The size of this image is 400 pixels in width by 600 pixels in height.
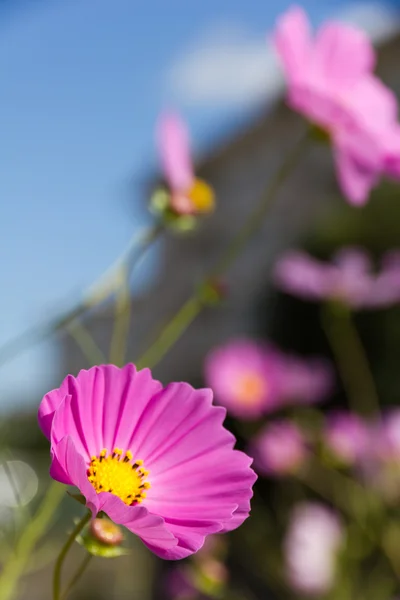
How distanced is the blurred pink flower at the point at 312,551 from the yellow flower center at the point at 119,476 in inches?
40.8

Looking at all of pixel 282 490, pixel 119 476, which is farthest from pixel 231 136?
pixel 119 476

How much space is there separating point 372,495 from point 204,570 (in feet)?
1.03

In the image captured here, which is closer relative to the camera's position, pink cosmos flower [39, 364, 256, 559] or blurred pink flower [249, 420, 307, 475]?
pink cosmos flower [39, 364, 256, 559]

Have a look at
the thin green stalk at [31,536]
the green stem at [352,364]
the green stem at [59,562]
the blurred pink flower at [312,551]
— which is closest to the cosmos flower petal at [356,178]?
the thin green stalk at [31,536]

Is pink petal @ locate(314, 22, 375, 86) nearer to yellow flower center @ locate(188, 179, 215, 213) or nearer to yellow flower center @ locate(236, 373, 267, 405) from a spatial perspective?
→ yellow flower center @ locate(188, 179, 215, 213)

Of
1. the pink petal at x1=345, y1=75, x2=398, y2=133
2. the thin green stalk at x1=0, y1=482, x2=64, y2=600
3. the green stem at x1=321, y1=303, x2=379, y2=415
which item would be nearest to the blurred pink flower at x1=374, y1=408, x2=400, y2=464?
the pink petal at x1=345, y1=75, x2=398, y2=133

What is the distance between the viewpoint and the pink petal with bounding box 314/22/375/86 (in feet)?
1.90

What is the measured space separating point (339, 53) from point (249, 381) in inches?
30.3

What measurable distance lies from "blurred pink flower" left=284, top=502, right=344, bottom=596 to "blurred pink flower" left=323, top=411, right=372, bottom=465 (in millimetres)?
145

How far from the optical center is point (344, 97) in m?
0.57

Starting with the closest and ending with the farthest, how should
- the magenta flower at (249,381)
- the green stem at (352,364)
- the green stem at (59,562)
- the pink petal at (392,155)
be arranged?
the green stem at (59,562)
the pink petal at (392,155)
the magenta flower at (249,381)
the green stem at (352,364)

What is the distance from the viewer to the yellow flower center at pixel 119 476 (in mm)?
247

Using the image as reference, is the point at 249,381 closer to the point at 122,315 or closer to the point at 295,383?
the point at 295,383

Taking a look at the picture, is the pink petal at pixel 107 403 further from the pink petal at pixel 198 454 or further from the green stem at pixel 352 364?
the green stem at pixel 352 364
